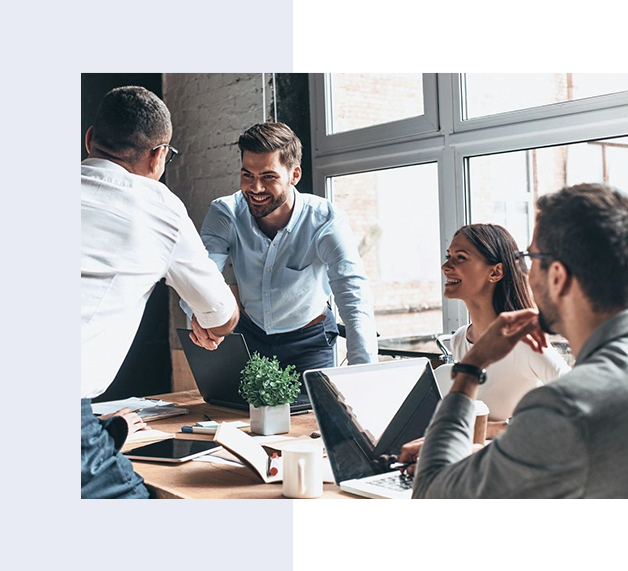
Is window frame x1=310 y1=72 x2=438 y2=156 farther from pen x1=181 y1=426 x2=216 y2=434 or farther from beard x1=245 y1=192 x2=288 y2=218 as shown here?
pen x1=181 y1=426 x2=216 y2=434

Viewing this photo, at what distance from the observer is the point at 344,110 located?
100 inches

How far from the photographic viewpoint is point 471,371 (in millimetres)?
1357

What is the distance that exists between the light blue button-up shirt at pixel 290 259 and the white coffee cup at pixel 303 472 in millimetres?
633

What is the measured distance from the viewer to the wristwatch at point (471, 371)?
1.35m

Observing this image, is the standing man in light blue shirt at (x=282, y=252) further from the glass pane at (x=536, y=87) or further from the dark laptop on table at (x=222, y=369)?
the glass pane at (x=536, y=87)

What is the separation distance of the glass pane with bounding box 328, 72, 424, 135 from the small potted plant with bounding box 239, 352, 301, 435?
0.95 meters

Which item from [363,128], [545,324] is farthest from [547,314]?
[363,128]

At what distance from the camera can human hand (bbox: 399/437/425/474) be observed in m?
1.51

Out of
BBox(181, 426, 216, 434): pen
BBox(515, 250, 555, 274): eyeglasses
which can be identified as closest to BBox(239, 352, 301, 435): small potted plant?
BBox(181, 426, 216, 434): pen

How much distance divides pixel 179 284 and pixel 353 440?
22.0 inches

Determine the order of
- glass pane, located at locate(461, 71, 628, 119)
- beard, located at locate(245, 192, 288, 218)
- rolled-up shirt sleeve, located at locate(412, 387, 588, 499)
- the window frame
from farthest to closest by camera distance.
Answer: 1. the window frame
2. beard, located at locate(245, 192, 288, 218)
3. glass pane, located at locate(461, 71, 628, 119)
4. rolled-up shirt sleeve, located at locate(412, 387, 588, 499)

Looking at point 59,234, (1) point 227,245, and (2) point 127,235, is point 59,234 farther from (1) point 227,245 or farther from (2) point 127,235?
(1) point 227,245

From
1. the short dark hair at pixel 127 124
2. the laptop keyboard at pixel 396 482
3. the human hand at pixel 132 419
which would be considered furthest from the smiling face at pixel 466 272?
the human hand at pixel 132 419

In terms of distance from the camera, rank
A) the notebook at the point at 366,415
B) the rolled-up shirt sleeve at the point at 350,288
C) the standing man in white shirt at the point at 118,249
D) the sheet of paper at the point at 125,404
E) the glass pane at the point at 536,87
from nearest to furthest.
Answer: the notebook at the point at 366,415 < the standing man in white shirt at the point at 118,249 < the glass pane at the point at 536,87 < the sheet of paper at the point at 125,404 < the rolled-up shirt sleeve at the point at 350,288
